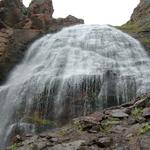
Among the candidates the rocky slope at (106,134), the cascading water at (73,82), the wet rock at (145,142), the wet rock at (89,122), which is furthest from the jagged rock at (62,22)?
the wet rock at (145,142)

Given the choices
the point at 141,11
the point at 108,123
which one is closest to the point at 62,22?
the point at 141,11

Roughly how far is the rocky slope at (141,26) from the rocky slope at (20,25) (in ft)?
21.3

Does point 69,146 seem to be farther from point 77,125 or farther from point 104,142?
point 77,125

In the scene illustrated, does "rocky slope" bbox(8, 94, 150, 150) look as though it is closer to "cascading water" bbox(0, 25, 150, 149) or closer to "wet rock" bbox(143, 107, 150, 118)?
"wet rock" bbox(143, 107, 150, 118)

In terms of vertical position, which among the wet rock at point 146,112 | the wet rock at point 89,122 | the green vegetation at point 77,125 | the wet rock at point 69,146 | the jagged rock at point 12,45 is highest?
the jagged rock at point 12,45

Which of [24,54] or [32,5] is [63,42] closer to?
[24,54]

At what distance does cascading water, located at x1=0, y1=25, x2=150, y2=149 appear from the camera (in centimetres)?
1900

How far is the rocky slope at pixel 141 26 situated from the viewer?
2933cm

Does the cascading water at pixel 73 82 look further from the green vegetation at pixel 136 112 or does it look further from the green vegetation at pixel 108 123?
the green vegetation at pixel 108 123

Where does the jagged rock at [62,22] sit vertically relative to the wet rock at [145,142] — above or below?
above

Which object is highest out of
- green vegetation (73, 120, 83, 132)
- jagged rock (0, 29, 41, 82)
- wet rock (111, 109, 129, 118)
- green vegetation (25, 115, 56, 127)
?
jagged rock (0, 29, 41, 82)

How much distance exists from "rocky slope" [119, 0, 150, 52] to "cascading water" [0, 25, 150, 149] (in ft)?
6.54

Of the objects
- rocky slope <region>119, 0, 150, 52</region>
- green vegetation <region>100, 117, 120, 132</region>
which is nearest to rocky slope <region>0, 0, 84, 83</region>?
rocky slope <region>119, 0, 150, 52</region>

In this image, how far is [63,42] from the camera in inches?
1114
